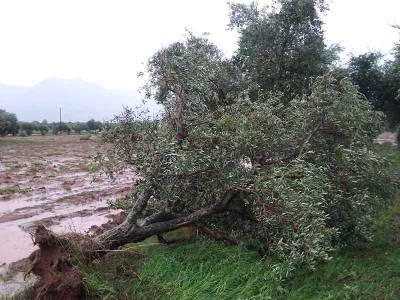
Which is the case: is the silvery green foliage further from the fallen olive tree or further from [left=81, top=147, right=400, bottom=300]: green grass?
[left=81, top=147, right=400, bottom=300]: green grass

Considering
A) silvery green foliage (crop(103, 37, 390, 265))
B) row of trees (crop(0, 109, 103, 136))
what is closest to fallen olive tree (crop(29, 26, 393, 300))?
silvery green foliage (crop(103, 37, 390, 265))

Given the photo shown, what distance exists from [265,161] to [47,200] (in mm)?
11797

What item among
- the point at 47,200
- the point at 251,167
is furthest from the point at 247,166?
the point at 47,200

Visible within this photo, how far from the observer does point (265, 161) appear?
9.89 m

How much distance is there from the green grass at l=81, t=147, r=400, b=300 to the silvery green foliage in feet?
1.52

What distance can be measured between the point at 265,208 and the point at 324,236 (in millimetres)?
1299

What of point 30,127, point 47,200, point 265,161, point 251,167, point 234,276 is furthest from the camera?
point 30,127

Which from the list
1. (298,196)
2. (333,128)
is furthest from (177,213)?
(333,128)

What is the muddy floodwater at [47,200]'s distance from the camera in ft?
43.2

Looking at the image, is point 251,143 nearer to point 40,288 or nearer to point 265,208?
point 265,208

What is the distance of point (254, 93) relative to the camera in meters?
17.1

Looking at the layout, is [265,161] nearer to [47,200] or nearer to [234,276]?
[234,276]

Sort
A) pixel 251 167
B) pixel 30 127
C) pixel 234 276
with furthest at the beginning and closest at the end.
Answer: pixel 30 127 < pixel 251 167 < pixel 234 276

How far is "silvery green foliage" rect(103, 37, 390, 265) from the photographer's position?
8258mm
